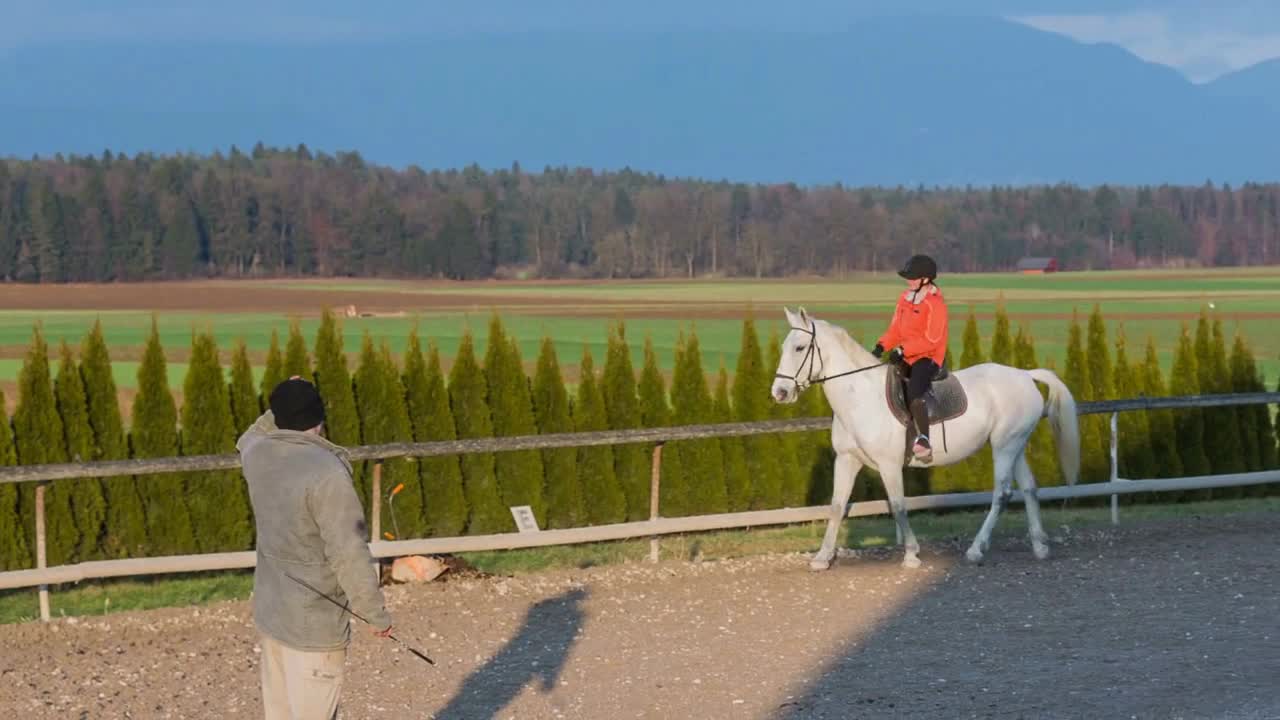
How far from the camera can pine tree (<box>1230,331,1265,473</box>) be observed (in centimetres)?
1858

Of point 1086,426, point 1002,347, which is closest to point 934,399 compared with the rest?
point 1002,347

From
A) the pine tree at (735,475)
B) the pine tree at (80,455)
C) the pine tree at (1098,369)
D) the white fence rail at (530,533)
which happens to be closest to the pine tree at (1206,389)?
the pine tree at (1098,369)

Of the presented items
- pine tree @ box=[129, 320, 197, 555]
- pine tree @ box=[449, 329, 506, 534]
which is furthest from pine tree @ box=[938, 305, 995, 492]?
pine tree @ box=[129, 320, 197, 555]

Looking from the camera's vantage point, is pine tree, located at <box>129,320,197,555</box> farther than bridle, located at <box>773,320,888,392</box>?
Yes

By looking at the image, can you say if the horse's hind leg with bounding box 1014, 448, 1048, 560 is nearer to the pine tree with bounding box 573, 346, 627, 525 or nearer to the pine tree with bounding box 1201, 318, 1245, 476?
the pine tree with bounding box 573, 346, 627, 525

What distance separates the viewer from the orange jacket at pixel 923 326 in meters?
11.9

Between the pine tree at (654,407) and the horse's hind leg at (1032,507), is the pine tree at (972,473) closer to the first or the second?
the pine tree at (654,407)

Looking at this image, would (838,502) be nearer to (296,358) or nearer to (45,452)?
(296,358)

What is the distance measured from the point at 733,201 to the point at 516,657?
5467 inches

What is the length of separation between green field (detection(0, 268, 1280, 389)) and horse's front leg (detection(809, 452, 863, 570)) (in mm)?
8287

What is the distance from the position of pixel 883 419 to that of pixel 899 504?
70 cm

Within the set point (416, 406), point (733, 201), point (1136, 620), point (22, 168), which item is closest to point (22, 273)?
point (22, 168)

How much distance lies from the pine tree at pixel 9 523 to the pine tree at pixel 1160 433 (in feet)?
39.3

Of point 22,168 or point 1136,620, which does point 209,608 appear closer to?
point 1136,620
